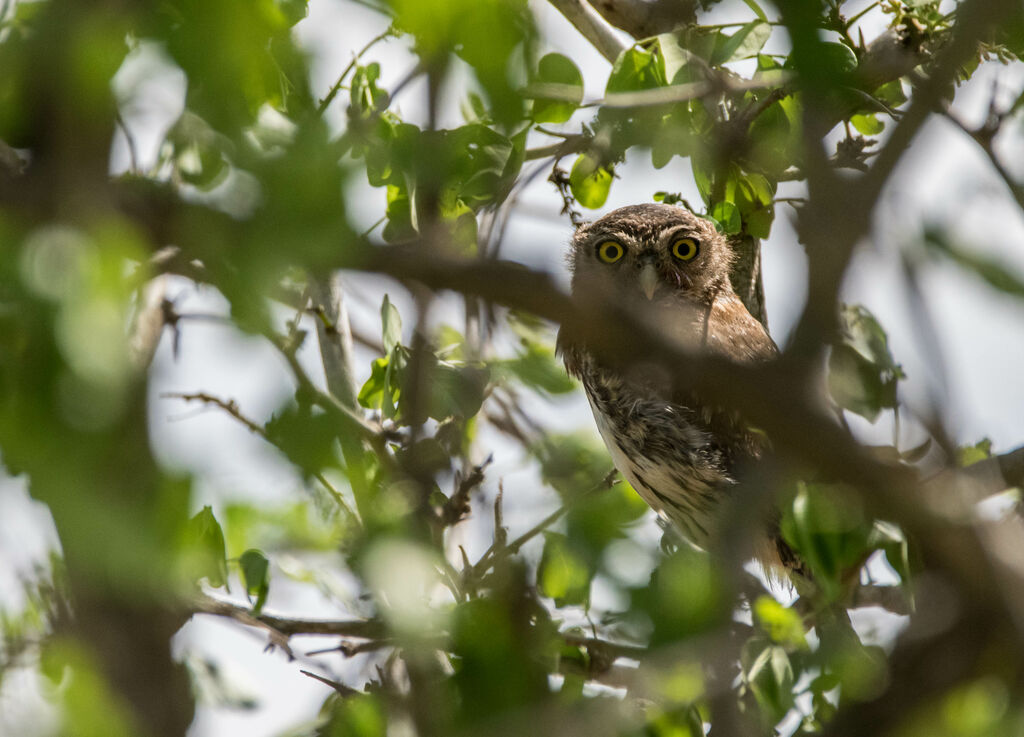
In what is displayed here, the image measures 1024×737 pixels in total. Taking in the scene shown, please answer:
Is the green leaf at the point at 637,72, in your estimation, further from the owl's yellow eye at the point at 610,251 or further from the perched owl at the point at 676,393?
the owl's yellow eye at the point at 610,251

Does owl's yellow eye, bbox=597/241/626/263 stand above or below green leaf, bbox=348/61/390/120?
below

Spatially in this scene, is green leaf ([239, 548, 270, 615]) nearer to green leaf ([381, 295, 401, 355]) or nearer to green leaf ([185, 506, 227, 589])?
green leaf ([185, 506, 227, 589])

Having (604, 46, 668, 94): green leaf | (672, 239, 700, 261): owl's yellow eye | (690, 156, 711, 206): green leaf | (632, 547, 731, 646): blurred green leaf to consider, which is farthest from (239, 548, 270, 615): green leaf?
(672, 239, 700, 261): owl's yellow eye

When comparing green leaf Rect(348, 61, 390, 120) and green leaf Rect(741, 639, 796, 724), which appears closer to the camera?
green leaf Rect(741, 639, 796, 724)

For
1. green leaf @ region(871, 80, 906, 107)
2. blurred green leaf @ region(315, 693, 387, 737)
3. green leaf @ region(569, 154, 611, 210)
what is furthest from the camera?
green leaf @ region(871, 80, 906, 107)

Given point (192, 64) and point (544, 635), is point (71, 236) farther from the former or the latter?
point (544, 635)

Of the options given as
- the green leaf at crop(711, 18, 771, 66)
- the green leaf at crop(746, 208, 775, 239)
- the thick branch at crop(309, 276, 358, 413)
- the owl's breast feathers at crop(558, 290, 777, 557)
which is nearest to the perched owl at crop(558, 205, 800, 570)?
the owl's breast feathers at crop(558, 290, 777, 557)

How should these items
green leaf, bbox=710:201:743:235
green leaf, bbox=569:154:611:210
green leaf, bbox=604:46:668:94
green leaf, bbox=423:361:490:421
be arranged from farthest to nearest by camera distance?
green leaf, bbox=569:154:611:210 < green leaf, bbox=710:201:743:235 < green leaf, bbox=604:46:668:94 < green leaf, bbox=423:361:490:421

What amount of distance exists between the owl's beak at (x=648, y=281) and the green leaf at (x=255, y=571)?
316 centimetres

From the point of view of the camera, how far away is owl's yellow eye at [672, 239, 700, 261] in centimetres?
571

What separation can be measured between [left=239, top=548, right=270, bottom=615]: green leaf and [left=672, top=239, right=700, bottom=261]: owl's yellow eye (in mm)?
3471

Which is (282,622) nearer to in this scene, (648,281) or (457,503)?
(457,503)

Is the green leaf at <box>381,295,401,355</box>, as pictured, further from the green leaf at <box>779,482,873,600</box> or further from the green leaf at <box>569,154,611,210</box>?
the green leaf at <box>779,482,873,600</box>

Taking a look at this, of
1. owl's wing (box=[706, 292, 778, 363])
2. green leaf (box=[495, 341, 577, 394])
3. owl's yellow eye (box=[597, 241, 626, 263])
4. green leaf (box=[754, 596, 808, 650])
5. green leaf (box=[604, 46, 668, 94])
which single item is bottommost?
owl's wing (box=[706, 292, 778, 363])
